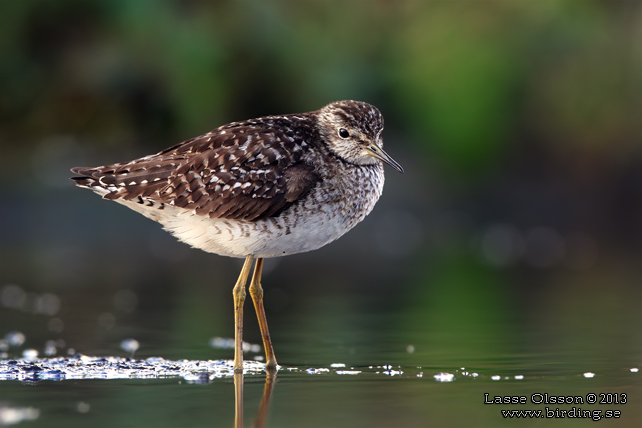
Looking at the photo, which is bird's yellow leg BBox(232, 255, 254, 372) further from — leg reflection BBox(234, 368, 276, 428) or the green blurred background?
the green blurred background

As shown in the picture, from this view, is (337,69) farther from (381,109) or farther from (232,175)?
(232,175)

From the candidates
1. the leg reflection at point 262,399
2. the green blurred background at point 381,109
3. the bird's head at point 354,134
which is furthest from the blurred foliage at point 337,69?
the leg reflection at point 262,399

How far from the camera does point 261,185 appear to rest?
9250 mm

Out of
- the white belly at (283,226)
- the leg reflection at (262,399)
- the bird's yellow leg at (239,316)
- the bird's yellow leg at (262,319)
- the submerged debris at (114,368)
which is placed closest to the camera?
the leg reflection at (262,399)

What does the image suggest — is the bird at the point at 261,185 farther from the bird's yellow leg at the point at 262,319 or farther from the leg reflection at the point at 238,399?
the leg reflection at the point at 238,399

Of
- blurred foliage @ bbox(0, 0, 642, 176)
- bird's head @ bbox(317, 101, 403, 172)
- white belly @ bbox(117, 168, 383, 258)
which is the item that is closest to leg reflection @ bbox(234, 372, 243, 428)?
white belly @ bbox(117, 168, 383, 258)

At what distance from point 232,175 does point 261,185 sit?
1.03 ft

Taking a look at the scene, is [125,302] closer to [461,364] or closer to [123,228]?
[461,364]

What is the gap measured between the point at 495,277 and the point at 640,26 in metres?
9.32

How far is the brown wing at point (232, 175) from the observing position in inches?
363

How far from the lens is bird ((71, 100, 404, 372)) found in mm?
9172

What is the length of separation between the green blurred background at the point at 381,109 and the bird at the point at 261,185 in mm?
7352

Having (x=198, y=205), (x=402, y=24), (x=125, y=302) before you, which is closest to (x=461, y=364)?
(x=198, y=205)

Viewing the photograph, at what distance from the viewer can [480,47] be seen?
2188 centimetres
